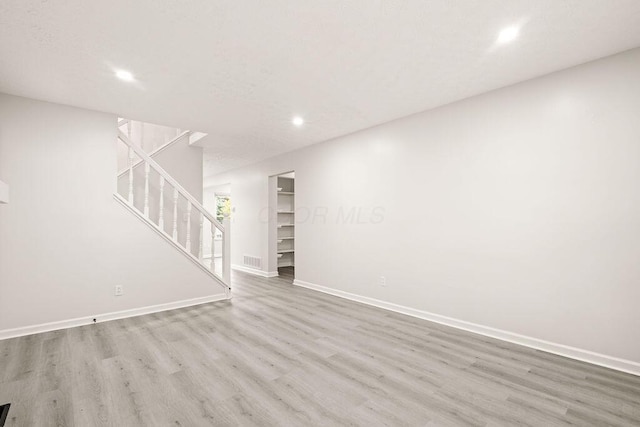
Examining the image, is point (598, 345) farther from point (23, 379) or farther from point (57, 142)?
point (57, 142)

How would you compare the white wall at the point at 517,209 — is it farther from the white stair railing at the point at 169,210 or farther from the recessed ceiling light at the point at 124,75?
the recessed ceiling light at the point at 124,75

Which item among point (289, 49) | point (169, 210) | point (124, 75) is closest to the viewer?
point (289, 49)

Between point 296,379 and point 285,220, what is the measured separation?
5135 millimetres

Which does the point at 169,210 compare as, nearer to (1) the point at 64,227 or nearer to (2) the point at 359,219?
(1) the point at 64,227

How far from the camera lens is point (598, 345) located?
2.52m

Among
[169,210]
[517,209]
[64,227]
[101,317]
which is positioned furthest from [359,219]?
[64,227]

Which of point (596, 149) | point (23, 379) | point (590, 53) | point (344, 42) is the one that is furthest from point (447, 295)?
point (23, 379)

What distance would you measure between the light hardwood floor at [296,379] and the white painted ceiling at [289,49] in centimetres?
257

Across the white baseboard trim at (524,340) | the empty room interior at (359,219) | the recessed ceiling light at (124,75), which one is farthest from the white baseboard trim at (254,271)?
the recessed ceiling light at (124,75)

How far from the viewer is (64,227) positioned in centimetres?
340

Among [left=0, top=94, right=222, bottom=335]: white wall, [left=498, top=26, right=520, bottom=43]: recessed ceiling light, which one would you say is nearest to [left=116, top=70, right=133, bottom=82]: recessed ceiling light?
[left=0, top=94, right=222, bottom=335]: white wall

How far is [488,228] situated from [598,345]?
50.8 inches

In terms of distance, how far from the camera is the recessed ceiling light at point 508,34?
2141 mm

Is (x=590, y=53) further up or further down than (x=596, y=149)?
further up
